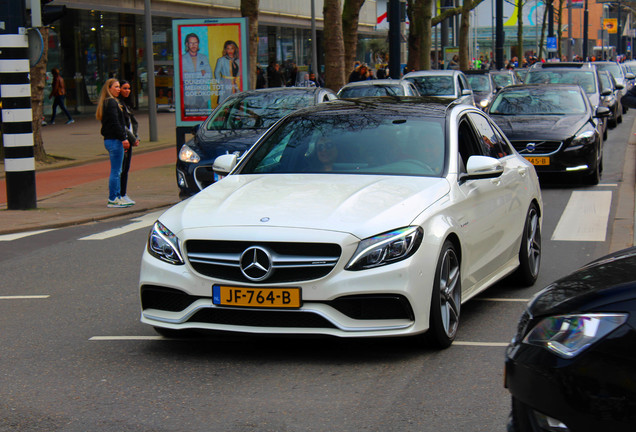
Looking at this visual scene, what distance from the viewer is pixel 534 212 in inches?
319

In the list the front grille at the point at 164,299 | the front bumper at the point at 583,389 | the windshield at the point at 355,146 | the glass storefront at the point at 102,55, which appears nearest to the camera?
the front bumper at the point at 583,389

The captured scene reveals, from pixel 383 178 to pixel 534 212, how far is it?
217cm

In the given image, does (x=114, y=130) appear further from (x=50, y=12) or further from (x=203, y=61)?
(x=203, y=61)

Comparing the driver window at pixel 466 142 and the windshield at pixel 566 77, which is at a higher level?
the windshield at pixel 566 77

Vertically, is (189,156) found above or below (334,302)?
above

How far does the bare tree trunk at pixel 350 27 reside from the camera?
94.8 feet

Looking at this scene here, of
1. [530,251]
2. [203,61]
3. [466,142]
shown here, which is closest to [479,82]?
[203,61]

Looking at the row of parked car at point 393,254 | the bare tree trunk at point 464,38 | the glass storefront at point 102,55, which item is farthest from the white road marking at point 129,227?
the bare tree trunk at point 464,38

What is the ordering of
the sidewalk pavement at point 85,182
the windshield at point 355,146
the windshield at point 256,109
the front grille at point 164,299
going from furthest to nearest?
the windshield at point 256,109 → the sidewalk pavement at point 85,182 → the windshield at point 355,146 → the front grille at point 164,299

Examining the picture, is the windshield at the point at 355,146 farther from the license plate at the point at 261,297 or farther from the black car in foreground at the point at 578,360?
the black car in foreground at the point at 578,360

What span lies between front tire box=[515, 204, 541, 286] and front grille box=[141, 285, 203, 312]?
10.2ft

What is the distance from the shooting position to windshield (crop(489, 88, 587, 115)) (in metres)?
16.4

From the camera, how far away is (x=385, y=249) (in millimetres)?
5398

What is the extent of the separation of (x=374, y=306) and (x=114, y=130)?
9.01 metres
